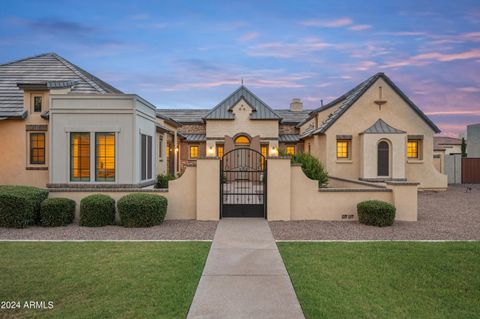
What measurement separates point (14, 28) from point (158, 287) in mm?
25591

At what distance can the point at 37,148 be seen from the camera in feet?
53.1

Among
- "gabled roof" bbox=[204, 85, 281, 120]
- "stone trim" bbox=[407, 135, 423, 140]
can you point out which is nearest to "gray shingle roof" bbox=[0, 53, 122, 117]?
"gabled roof" bbox=[204, 85, 281, 120]

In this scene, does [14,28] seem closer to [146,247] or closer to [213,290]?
[146,247]

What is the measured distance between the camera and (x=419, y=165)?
23.5m

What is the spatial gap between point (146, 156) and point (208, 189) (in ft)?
13.8

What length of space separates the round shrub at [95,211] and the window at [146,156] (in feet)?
9.73

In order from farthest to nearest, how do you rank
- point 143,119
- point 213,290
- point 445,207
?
point 445,207 < point 143,119 < point 213,290

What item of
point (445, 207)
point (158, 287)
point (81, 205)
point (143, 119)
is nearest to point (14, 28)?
point (143, 119)

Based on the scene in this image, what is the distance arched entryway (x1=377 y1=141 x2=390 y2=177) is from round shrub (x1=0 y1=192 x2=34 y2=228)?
19582mm

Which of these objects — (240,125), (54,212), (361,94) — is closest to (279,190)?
(54,212)

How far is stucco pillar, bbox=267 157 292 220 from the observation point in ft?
42.3

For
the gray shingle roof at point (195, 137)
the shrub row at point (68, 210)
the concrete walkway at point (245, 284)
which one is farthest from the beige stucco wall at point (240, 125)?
the concrete walkway at point (245, 284)

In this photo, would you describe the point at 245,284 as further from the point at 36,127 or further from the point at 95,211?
the point at 36,127

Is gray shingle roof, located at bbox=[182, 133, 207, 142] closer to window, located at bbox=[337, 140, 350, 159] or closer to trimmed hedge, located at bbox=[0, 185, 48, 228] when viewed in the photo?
window, located at bbox=[337, 140, 350, 159]
